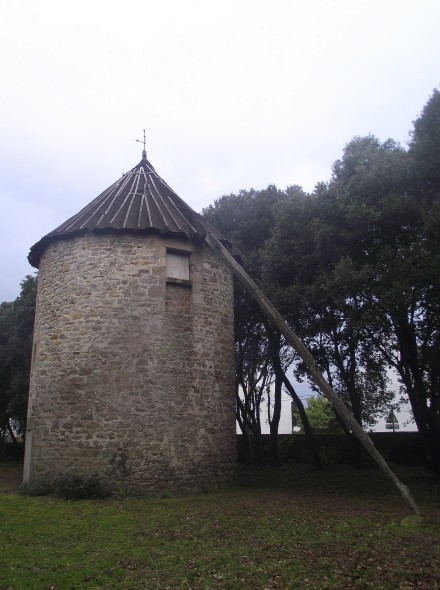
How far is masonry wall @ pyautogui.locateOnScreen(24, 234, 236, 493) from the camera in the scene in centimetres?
1259

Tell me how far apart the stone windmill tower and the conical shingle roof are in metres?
0.06

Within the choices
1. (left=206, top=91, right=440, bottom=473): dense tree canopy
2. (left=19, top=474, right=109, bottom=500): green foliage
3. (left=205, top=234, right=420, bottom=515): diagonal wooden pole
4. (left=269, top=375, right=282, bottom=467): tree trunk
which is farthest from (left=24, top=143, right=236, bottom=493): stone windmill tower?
(left=269, top=375, right=282, bottom=467): tree trunk

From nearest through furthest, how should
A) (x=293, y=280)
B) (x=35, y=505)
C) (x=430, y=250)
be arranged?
1. (x=35, y=505)
2. (x=430, y=250)
3. (x=293, y=280)

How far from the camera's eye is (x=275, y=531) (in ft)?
29.3

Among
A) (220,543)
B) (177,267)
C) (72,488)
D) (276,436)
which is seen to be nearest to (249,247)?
(177,267)

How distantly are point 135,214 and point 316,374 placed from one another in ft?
21.4

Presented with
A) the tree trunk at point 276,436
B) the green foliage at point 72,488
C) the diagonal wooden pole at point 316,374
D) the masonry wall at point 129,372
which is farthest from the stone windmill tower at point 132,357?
the tree trunk at point 276,436

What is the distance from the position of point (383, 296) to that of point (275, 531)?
6.44m

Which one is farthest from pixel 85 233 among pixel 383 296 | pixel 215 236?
pixel 383 296

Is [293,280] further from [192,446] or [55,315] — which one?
[55,315]

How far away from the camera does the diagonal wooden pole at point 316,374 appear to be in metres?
10.8

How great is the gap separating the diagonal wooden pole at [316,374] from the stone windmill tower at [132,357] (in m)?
0.67

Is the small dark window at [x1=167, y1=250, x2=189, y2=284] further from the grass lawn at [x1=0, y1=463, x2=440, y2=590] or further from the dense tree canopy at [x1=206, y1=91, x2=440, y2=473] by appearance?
the grass lawn at [x1=0, y1=463, x2=440, y2=590]

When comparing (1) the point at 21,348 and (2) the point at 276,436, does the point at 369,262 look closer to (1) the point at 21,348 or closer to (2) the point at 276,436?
(2) the point at 276,436
